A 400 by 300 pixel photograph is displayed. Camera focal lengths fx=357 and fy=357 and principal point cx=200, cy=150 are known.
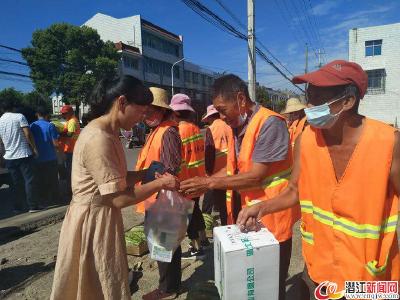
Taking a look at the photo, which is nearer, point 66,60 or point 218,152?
point 218,152

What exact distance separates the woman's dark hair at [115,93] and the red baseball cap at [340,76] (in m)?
1.00

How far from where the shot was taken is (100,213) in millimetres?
2084

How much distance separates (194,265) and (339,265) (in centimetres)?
262

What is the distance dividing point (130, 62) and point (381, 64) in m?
26.4

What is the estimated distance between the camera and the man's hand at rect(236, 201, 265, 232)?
2.00m

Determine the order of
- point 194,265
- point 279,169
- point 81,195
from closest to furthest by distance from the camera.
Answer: point 81,195, point 279,169, point 194,265

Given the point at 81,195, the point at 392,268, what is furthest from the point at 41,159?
the point at 392,268

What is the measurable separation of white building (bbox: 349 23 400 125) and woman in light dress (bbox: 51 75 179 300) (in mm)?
37721

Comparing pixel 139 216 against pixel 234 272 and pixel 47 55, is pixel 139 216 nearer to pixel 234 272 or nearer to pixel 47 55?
pixel 234 272

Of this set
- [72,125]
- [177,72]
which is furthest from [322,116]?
[177,72]

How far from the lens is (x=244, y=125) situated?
255 centimetres

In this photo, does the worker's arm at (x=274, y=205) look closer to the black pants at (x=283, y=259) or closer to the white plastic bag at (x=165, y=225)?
the black pants at (x=283, y=259)

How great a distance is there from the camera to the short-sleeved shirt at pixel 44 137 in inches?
262

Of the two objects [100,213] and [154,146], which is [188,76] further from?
[100,213]
